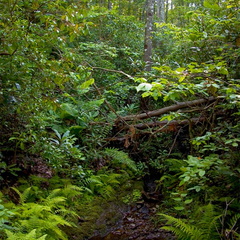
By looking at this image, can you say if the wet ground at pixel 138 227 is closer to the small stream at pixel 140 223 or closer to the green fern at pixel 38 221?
the small stream at pixel 140 223

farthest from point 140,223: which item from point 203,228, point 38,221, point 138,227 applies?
point 38,221

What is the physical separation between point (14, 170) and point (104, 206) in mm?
2013

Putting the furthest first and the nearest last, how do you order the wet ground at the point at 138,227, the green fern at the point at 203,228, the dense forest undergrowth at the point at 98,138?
the wet ground at the point at 138,227 < the green fern at the point at 203,228 < the dense forest undergrowth at the point at 98,138

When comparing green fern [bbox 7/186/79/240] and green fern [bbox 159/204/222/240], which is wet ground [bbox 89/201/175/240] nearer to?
green fern [bbox 159/204/222/240]

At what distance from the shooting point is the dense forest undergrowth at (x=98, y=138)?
3.56 m

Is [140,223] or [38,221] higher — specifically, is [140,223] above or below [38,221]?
below

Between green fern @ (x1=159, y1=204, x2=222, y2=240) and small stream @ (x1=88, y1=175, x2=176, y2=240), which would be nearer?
green fern @ (x1=159, y1=204, x2=222, y2=240)

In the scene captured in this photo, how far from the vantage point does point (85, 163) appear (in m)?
6.52

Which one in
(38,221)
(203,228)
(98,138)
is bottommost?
(203,228)

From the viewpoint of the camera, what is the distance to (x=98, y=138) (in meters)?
6.89

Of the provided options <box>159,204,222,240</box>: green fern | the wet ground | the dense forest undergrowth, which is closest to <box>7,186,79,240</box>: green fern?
the dense forest undergrowth

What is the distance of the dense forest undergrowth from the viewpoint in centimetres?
356

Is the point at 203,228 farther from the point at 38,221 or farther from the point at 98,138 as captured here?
the point at 98,138

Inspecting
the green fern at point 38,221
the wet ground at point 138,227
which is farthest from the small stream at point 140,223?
the green fern at point 38,221
